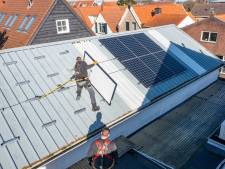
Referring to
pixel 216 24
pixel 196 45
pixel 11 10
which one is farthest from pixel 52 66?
pixel 216 24

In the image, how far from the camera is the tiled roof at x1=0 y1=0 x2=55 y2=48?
25.2m

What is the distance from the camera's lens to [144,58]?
16250 mm

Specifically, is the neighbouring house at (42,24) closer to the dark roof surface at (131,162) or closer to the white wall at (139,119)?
the white wall at (139,119)

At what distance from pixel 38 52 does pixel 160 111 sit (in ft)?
29.7

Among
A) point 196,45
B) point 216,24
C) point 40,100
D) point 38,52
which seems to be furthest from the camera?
point 216,24

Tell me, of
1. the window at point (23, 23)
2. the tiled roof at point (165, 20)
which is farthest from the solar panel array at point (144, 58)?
the tiled roof at point (165, 20)

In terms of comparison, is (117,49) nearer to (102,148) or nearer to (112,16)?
(102,148)

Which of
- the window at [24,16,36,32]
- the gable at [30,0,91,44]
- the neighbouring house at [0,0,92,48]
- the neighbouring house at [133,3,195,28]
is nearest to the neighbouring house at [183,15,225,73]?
the neighbouring house at [133,3,195,28]

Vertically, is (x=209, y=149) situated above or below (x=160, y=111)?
below

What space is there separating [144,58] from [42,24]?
14822 mm

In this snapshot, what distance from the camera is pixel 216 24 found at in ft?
100

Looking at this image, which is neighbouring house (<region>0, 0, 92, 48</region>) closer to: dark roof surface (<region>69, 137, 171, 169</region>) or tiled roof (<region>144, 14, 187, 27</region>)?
tiled roof (<region>144, 14, 187, 27</region>)

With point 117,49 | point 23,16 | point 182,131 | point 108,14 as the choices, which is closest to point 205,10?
point 108,14

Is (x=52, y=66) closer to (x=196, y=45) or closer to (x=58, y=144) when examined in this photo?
(x=58, y=144)
